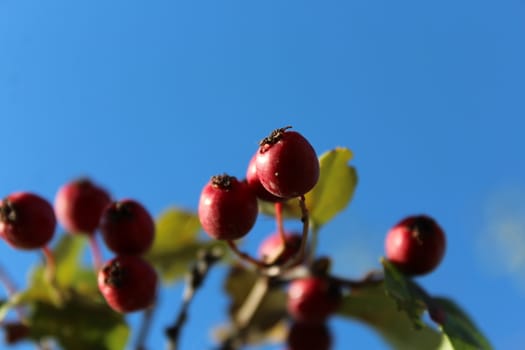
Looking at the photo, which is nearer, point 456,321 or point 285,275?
point 456,321

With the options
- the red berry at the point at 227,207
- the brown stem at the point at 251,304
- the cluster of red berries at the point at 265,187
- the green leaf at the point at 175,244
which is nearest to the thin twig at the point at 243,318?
the brown stem at the point at 251,304

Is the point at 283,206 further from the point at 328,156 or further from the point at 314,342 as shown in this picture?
the point at 314,342

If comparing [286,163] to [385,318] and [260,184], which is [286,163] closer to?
[260,184]

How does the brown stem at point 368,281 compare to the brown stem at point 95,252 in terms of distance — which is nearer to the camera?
the brown stem at point 368,281

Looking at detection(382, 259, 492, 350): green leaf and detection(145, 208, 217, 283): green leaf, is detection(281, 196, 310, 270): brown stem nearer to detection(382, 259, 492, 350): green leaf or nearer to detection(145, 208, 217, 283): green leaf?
detection(382, 259, 492, 350): green leaf

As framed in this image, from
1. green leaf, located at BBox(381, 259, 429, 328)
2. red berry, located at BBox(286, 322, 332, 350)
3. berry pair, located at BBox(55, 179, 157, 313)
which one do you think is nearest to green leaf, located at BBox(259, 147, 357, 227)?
green leaf, located at BBox(381, 259, 429, 328)

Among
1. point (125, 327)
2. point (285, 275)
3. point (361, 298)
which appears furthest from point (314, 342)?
point (125, 327)

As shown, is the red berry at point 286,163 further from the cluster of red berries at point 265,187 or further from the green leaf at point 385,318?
the green leaf at point 385,318
